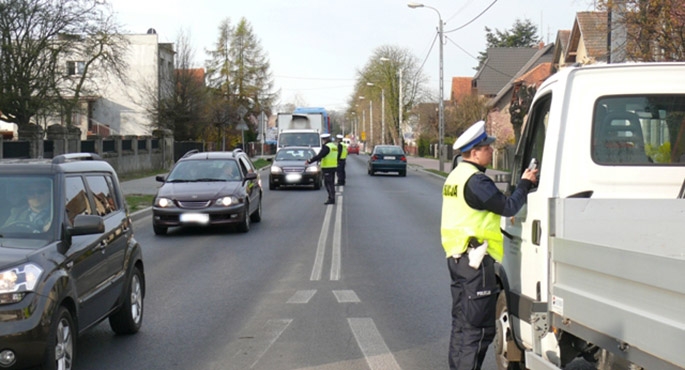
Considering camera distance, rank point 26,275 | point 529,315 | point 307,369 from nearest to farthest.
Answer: point 529,315, point 26,275, point 307,369

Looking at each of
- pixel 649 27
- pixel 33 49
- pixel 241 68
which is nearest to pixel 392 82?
pixel 241 68

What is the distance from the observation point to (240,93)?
272 ft

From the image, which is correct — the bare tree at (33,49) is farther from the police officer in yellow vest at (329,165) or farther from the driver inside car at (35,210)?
the driver inside car at (35,210)

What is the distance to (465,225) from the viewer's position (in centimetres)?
542

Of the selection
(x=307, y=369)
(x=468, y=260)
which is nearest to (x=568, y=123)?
(x=468, y=260)

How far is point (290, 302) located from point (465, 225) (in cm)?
428

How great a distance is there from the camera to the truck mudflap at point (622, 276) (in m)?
3.30

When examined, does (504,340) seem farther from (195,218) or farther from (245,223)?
(245,223)

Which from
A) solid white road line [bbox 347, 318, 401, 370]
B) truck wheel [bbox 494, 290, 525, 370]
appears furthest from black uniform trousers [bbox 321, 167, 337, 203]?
truck wheel [bbox 494, 290, 525, 370]

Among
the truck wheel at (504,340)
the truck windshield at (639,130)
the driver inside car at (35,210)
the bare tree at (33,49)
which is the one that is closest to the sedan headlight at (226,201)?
the driver inside car at (35,210)

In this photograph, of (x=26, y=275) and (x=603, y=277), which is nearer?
(x=603, y=277)

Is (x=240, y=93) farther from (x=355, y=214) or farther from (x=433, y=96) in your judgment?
(x=355, y=214)

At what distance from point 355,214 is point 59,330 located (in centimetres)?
1462

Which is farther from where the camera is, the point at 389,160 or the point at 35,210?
the point at 389,160
